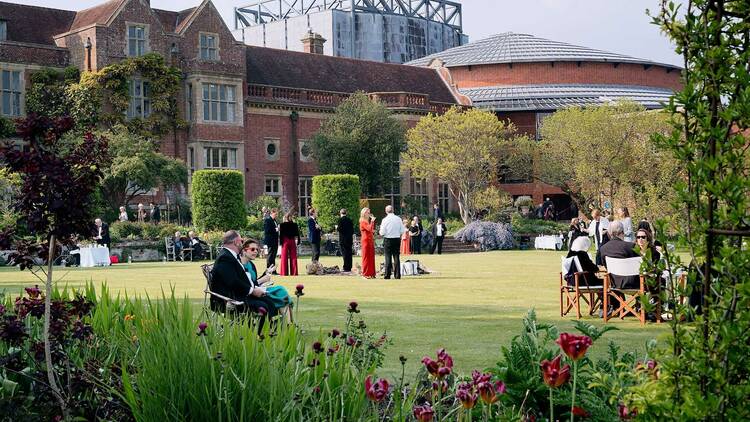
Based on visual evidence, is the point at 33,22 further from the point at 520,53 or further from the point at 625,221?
the point at 520,53

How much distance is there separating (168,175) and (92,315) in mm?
31399

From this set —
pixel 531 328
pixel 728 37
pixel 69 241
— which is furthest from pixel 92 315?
pixel 728 37

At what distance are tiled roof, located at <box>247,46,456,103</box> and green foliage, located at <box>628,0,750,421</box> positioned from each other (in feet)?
145

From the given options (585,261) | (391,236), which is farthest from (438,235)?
(585,261)

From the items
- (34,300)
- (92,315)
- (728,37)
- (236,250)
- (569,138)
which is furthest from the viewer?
(569,138)

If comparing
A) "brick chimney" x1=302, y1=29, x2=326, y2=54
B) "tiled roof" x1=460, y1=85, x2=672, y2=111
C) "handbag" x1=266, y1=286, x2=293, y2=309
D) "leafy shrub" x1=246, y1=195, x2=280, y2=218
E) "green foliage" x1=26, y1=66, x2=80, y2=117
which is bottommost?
"handbag" x1=266, y1=286, x2=293, y2=309

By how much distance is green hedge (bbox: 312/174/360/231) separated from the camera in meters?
39.4

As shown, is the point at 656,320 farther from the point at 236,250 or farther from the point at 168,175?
the point at 168,175

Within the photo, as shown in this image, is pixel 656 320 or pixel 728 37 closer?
pixel 728 37

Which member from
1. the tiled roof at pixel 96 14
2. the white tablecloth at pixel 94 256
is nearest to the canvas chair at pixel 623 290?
the white tablecloth at pixel 94 256

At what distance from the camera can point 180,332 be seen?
5.02 metres

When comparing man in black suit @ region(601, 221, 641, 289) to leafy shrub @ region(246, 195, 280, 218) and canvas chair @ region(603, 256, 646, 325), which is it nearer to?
canvas chair @ region(603, 256, 646, 325)

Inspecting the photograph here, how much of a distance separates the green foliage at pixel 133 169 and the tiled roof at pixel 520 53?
29.3m

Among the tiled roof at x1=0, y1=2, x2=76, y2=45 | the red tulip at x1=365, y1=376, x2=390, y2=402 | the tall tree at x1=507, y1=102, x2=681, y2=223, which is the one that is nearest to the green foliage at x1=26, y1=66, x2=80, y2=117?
the tiled roof at x1=0, y1=2, x2=76, y2=45
